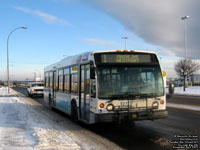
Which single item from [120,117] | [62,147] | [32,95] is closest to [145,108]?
[120,117]

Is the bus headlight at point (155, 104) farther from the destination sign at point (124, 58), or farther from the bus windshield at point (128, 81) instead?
the destination sign at point (124, 58)

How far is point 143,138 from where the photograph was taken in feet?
24.7

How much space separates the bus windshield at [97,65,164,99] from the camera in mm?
7871

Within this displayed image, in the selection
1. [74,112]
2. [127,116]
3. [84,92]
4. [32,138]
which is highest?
[84,92]

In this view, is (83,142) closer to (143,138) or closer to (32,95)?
(143,138)

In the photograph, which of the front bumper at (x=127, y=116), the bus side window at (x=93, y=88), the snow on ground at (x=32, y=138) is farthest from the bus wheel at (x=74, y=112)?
the front bumper at (x=127, y=116)

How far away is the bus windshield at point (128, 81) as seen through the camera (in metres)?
7.87

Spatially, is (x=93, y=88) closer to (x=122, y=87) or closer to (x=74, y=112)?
(x=122, y=87)

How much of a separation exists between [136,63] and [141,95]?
1.10 meters

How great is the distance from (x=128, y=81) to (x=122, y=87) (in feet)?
0.95

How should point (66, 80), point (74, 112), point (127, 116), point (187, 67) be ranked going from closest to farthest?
1. point (127, 116)
2. point (74, 112)
3. point (66, 80)
4. point (187, 67)

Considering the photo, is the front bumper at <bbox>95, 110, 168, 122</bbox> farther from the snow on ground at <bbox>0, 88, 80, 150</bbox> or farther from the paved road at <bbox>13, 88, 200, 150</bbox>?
the snow on ground at <bbox>0, 88, 80, 150</bbox>

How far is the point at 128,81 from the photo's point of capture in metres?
8.05

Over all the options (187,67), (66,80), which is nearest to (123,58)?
(66,80)
